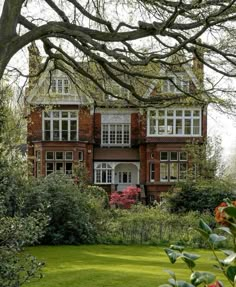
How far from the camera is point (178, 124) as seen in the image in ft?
148

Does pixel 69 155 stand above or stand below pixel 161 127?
below

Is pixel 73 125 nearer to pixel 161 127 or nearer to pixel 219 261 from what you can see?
pixel 161 127

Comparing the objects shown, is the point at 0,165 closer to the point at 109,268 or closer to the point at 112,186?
the point at 109,268

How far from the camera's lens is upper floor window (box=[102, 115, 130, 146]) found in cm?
4634

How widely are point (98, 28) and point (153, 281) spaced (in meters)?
6.98

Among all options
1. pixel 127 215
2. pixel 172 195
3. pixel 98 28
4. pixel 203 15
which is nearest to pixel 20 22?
pixel 98 28

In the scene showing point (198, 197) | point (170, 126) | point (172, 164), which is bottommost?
point (198, 197)

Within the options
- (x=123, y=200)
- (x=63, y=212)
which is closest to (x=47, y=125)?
(x=123, y=200)

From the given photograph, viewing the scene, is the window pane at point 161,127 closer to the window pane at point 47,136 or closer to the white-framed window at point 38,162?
the window pane at point 47,136

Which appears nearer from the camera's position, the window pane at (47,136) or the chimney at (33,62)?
the chimney at (33,62)

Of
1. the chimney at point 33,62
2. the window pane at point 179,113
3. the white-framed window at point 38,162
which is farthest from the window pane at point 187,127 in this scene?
the chimney at point 33,62

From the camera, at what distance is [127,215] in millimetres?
23438

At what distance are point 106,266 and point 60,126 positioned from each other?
33.0 metres

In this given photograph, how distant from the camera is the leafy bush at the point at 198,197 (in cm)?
2550
